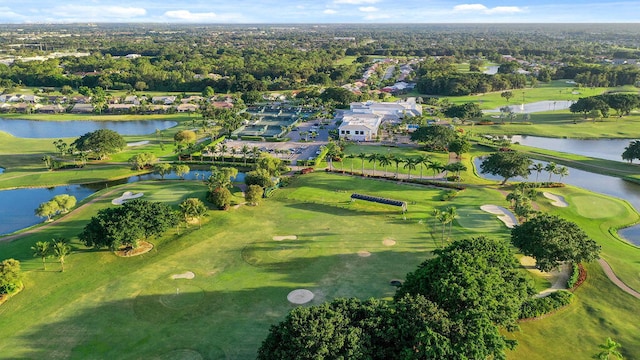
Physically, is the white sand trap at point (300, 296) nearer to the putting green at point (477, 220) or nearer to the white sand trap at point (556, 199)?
the putting green at point (477, 220)

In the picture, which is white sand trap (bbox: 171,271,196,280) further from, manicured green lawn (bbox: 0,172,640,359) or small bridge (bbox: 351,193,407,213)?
small bridge (bbox: 351,193,407,213)

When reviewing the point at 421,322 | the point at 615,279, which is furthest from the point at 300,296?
the point at 615,279

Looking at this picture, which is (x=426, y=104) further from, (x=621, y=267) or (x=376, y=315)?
(x=376, y=315)

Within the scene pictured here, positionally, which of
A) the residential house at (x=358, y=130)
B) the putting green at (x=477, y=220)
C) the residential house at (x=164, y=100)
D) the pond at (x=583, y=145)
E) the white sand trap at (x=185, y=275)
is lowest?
the white sand trap at (x=185, y=275)

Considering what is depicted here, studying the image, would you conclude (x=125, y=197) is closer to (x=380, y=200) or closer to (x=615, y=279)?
(x=380, y=200)

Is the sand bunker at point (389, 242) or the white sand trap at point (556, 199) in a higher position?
the white sand trap at point (556, 199)

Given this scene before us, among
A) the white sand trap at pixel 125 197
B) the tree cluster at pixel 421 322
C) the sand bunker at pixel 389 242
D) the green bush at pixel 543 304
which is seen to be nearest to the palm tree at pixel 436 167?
the sand bunker at pixel 389 242
